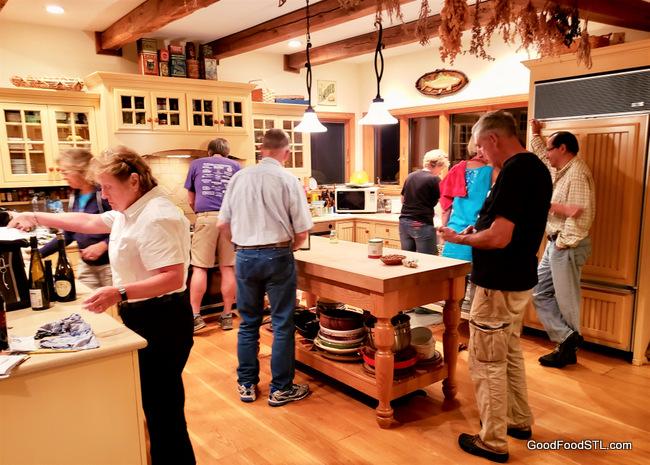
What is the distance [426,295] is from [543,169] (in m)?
0.91

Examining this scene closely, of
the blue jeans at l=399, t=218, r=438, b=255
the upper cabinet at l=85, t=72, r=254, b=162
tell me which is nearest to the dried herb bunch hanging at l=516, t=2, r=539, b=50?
the blue jeans at l=399, t=218, r=438, b=255

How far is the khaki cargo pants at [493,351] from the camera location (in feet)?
7.63

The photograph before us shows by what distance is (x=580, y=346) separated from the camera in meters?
3.75

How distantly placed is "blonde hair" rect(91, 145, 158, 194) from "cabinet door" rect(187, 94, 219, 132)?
306 centimetres

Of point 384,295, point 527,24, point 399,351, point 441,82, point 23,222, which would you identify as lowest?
point 399,351

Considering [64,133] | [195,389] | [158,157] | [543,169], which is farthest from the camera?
[158,157]

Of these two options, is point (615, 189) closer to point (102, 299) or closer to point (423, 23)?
point (423, 23)

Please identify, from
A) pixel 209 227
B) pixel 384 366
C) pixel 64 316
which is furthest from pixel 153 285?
pixel 209 227

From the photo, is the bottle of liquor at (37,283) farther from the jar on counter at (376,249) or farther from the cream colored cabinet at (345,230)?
the cream colored cabinet at (345,230)

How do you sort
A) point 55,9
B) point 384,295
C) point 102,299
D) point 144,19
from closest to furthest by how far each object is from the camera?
point 102,299, point 384,295, point 144,19, point 55,9

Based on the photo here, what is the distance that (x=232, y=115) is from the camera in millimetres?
5152

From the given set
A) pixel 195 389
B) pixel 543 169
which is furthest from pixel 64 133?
pixel 543 169

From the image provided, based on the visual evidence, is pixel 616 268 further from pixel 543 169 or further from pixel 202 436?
pixel 202 436

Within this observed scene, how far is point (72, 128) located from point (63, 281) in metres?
2.80
